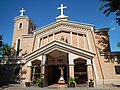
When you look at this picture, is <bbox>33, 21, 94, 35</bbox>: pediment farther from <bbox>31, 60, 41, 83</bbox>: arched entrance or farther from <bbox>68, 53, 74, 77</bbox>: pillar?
<bbox>31, 60, 41, 83</bbox>: arched entrance

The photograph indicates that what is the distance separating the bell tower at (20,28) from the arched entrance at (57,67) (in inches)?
278

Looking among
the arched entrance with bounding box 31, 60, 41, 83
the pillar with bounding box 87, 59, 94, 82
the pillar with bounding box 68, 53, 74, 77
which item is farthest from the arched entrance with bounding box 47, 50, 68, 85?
the pillar with bounding box 87, 59, 94, 82

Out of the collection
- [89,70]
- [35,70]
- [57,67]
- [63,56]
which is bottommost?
[35,70]

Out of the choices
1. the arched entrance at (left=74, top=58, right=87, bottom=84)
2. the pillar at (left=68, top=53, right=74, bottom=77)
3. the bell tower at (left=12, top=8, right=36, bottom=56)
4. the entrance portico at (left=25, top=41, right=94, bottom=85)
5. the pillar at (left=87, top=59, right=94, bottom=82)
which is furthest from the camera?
the bell tower at (left=12, top=8, right=36, bottom=56)

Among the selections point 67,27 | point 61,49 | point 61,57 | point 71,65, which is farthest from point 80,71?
point 67,27

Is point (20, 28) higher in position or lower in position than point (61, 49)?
higher

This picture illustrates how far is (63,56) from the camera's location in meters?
18.4

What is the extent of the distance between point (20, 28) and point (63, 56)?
1104cm

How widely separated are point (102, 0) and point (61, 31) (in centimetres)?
736

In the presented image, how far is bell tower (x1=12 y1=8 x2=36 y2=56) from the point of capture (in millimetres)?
22497

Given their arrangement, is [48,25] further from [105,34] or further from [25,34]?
[105,34]

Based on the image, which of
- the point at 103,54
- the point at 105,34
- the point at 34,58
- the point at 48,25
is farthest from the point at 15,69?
the point at 105,34

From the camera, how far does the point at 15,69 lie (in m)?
19.3

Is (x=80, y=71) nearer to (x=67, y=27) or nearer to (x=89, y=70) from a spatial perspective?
(x=89, y=70)
